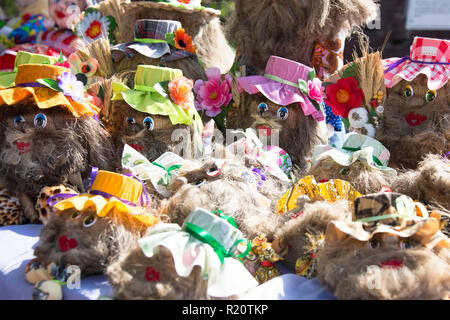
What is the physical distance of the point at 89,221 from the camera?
133 centimetres

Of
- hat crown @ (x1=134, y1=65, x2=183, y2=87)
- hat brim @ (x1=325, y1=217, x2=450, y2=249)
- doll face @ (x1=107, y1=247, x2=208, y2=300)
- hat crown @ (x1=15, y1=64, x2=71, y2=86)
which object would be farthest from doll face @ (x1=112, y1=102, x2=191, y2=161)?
hat brim @ (x1=325, y1=217, x2=450, y2=249)

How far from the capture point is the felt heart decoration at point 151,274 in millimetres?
1089

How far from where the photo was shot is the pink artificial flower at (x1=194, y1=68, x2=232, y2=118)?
2.21m

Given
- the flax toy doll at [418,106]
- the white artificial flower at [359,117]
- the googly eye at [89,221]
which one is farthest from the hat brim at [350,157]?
the googly eye at [89,221]

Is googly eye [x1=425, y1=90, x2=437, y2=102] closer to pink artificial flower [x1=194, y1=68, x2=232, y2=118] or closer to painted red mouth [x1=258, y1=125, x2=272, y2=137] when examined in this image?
painted red mouth [x1=258, y1=125, x2=272, y2=137]

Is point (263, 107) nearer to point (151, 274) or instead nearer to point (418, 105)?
point (418, 105)

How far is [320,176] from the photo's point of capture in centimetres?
173

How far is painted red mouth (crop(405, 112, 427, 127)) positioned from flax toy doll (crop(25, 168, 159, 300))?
1.21 m

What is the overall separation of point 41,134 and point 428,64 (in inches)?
62.8

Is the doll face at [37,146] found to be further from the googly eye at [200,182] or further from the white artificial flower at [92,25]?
the white artificial flower at [92,25]
